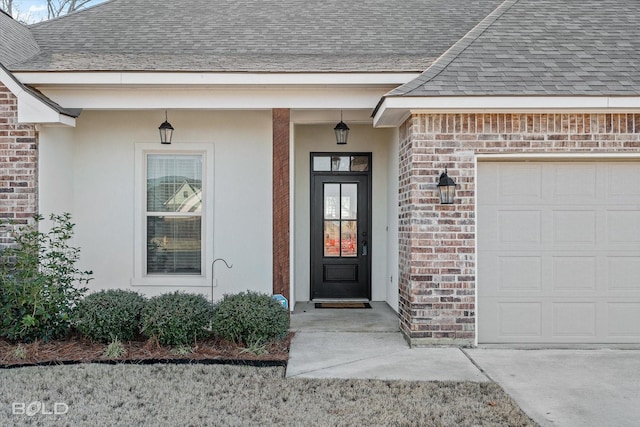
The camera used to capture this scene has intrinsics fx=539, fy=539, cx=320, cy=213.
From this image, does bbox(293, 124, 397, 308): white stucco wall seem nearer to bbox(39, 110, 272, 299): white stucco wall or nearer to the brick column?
bbox(39, 110, 272, 299): white stucco wall

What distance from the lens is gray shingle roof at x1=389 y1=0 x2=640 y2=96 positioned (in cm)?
616

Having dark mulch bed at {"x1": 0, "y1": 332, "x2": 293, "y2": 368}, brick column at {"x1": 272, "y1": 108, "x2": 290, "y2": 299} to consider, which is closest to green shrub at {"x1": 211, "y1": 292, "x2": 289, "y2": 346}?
dark mulch bed at {"x1": 0, "y1": 332, "x2": 293, "y2": 368}

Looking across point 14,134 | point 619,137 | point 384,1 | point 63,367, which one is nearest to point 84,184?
point 14,134

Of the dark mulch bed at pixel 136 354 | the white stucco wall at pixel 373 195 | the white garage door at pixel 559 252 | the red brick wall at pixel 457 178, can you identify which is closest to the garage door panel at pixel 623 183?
the white garage door at pixel 559 252

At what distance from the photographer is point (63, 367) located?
5418mm

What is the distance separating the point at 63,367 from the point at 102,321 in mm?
698

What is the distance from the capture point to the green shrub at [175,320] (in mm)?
5949

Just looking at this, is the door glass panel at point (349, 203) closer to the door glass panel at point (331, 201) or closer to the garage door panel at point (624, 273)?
the door glass panel at point (331, 201)

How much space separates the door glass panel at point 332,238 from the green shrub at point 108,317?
3.99 meters

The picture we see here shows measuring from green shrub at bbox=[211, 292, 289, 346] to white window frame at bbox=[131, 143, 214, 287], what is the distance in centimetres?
196

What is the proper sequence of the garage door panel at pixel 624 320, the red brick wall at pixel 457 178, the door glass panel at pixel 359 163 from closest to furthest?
the red brick wall at pixel 457 178 → the garage door panel at pixel 624 320 → the door glass panel at pixel 359 163

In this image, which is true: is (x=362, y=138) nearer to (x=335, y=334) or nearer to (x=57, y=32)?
(x=335, y=334)

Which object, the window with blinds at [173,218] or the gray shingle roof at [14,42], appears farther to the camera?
the window with blinds at [173,218]

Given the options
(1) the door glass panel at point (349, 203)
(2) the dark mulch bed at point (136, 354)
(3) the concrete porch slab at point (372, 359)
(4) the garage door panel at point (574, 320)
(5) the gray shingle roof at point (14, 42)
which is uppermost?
(5) the gray shingle roof at point (14, 42)
